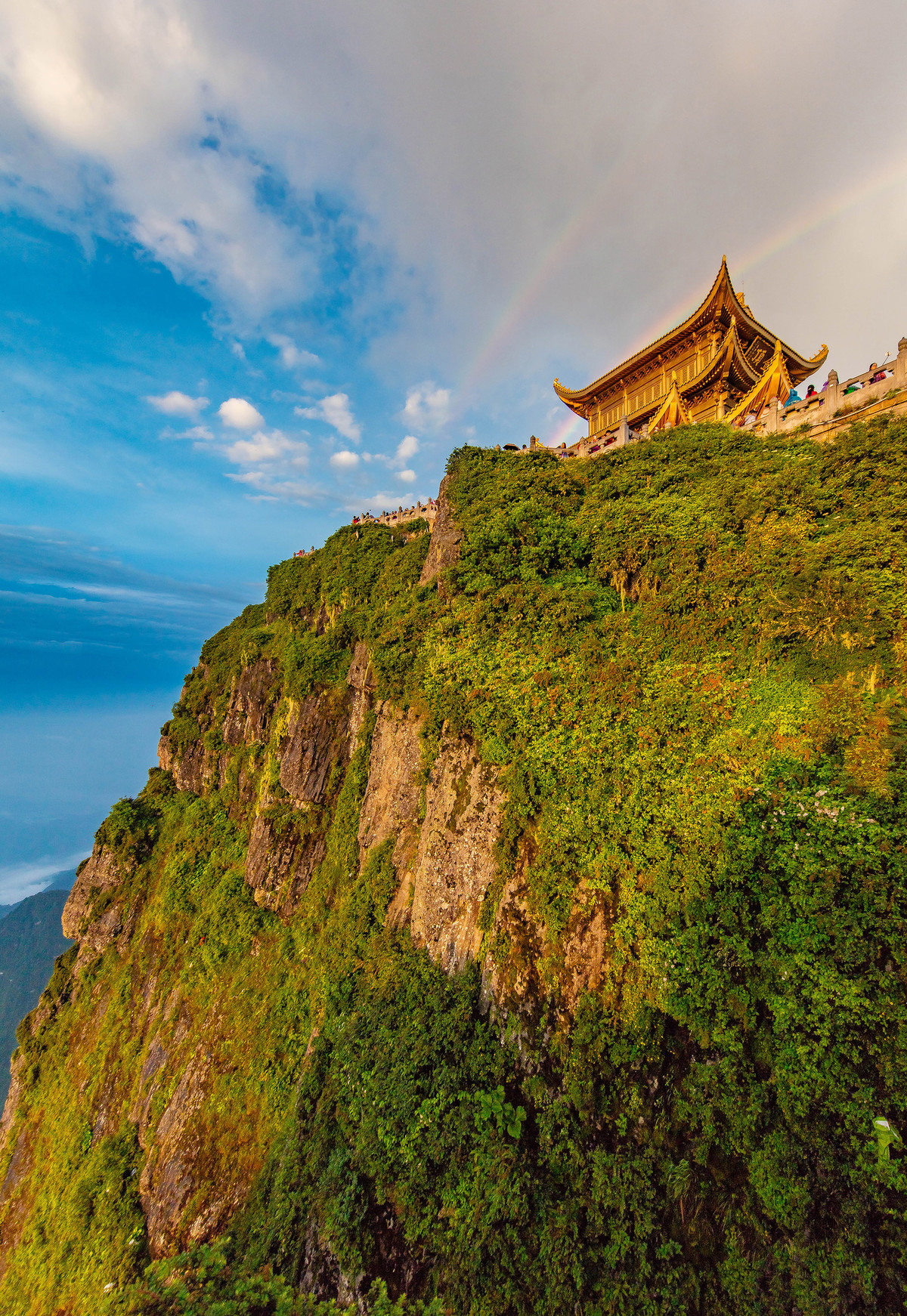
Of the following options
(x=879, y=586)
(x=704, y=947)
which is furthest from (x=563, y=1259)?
(x=879, y=586)

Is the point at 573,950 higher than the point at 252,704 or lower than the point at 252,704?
lower

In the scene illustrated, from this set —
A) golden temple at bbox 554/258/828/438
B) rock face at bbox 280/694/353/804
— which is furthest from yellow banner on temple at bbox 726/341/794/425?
rock face at bbox 280/694/353/804

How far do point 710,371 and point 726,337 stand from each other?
1.23 m

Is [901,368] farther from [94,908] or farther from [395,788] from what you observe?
[94,908]

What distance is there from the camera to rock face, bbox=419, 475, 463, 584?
14.5 m

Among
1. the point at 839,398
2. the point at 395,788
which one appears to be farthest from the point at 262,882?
the point at 839,398

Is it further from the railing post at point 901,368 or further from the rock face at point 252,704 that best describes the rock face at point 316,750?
the railing post at point 901,368

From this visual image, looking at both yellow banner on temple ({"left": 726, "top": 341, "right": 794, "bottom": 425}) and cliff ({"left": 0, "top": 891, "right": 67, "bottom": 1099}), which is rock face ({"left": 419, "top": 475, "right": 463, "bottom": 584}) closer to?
yellow banner on temple ({"left": 726, "top": 341, "right": 794, "bottom": 425})

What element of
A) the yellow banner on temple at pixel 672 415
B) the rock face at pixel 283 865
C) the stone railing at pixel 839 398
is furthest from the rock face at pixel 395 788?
the yellow banner on temple at pixel 672 415

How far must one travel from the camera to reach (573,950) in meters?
8.16

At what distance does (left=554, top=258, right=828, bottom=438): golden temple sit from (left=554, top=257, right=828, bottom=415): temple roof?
0.10 feet

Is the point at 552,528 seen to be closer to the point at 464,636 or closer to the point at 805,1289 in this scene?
the point at 464,636

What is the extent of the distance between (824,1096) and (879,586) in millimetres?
7513

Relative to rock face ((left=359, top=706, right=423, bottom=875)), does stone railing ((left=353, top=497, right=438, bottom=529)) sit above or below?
above
